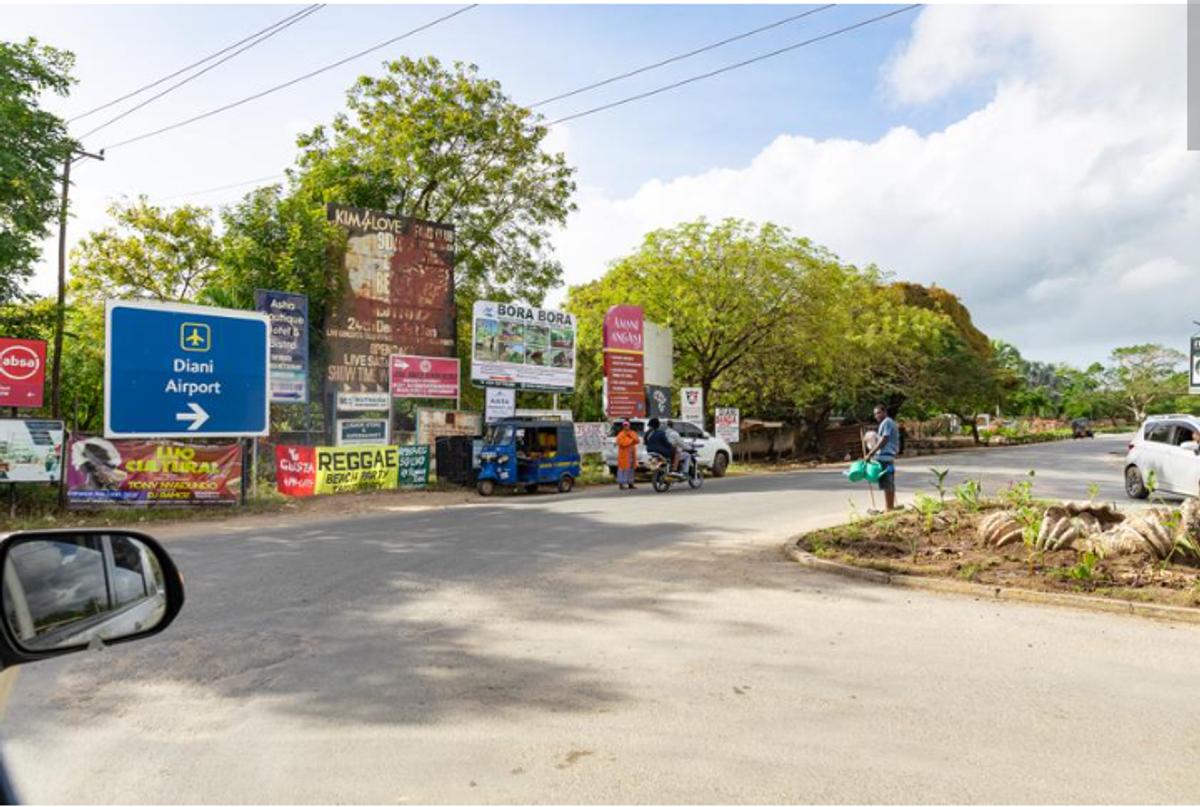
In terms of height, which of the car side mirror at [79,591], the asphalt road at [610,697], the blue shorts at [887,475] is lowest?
the asphalt road at [610,697]

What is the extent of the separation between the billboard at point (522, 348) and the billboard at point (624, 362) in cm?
133

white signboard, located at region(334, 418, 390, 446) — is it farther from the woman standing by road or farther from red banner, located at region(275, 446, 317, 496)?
the woman standing by road

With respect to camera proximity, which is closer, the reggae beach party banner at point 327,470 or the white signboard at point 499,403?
the reggae beach party banner at point 327,470

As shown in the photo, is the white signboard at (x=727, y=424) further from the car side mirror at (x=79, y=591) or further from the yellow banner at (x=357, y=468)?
the car side mirror at (x=79, y=591)

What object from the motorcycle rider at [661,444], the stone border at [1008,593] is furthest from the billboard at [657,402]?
the stone border at [1008,593]

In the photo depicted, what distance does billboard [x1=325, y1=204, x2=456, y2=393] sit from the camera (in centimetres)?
2372

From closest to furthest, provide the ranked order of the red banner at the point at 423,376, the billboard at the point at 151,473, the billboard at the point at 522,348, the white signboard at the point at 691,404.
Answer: the billboard at the point at 151,473 → the red banner at the point at 423,376 → the billboard at the point at 522,348 → the white signboard at the point at 691,404

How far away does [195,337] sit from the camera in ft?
58.6

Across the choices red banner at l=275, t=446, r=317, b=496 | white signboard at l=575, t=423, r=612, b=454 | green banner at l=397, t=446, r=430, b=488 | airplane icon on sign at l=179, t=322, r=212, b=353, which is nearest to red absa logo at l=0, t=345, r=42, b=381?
airplane icon on sign at l=179, t=322, r=212, b=353

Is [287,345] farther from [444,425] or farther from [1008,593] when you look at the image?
[1008,593]

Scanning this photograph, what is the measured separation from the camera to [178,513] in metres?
16.8

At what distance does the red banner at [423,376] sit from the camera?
24.0 m

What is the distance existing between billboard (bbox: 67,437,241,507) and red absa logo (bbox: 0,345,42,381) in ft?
8.55

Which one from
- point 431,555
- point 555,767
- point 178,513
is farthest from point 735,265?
point 555,767
